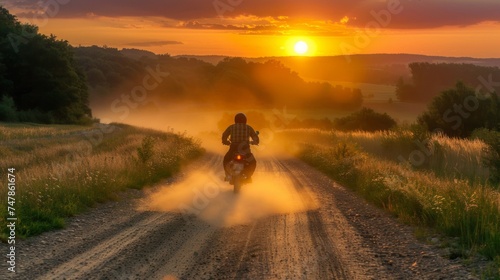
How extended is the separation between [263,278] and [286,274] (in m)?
0.37

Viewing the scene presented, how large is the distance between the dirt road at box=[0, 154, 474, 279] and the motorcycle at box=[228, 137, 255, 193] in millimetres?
825

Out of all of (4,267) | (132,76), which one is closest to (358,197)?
(4,267)

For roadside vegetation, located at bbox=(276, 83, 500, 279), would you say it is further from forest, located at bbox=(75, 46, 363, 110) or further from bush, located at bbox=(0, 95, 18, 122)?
forest, located at bbox=(75, 46, 363, 110)

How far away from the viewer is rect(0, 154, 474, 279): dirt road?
22.1ft

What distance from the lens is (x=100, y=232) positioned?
8969mm

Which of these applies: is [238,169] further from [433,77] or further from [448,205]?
[433,77]

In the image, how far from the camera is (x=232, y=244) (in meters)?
8.35

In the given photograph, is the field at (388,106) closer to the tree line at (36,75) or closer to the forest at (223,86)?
the forest at (223,86)

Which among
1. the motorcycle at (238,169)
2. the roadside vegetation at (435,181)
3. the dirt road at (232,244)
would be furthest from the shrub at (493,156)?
Result: the motorcycle at (238,169)

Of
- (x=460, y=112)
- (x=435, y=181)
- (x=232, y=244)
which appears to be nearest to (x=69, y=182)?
(x=232, y=244)

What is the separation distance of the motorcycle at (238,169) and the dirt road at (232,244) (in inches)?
32.5

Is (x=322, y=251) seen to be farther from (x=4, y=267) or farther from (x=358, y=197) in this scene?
(x=358, y=197)

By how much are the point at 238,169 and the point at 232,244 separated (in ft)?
18.8

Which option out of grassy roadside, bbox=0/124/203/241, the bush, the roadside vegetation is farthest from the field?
grassy roadside, bbox=0/124/203/241
